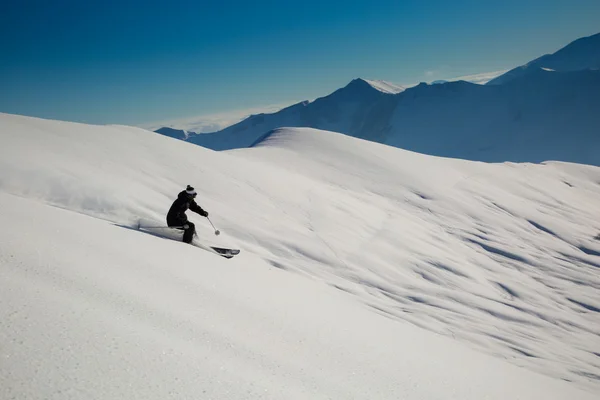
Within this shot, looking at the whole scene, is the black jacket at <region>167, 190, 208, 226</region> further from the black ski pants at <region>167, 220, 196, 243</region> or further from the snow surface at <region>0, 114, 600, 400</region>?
the snow surface at <region>0, 114, 600, 400</region>

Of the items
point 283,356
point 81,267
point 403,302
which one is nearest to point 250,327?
point 283,356

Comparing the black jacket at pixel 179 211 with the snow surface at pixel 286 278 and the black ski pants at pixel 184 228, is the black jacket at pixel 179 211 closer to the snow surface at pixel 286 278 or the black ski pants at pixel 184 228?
the black ski pants at pixel 184 228

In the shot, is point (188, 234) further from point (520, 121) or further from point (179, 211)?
point (520, 121)

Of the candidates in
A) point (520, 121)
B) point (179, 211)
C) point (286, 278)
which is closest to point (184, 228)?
point (179, 211)

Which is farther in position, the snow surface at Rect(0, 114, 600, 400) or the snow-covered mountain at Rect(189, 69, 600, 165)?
the snow-covered mountain at Rect(189, 69, 600, 165)

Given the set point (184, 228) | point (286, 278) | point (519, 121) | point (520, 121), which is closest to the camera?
point (184, 228)

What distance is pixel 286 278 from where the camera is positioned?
768 centimetres

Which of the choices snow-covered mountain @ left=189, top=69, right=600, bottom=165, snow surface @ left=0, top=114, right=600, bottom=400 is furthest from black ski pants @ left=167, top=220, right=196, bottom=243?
snow-covered mountain @ left=189, top=69, right=600, bottom=165

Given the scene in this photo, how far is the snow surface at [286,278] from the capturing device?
2961mm

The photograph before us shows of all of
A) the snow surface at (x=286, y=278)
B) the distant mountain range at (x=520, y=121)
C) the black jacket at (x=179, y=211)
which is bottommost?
the snow surface at (x=286, y=278)

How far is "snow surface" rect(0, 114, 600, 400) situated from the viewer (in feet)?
9.71

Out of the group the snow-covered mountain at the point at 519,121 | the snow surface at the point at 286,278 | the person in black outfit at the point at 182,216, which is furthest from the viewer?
the snow-covered mountain at the point at 519,121

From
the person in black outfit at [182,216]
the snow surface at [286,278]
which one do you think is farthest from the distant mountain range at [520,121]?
the person in black outfit at [182,216]

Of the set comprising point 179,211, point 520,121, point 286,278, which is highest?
point 520,121
